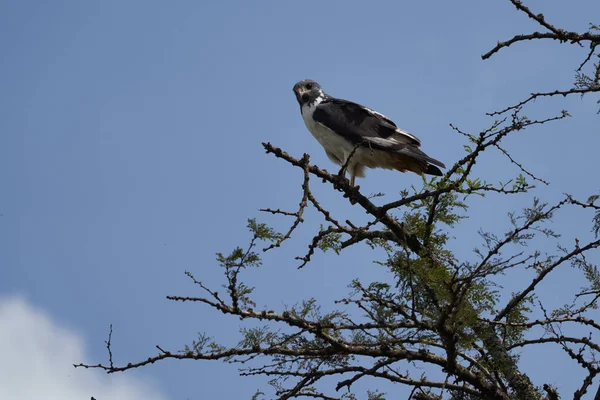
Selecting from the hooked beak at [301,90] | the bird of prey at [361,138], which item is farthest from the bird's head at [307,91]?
the bird of prey at [361,138]

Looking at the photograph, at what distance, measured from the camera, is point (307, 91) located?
782 cm

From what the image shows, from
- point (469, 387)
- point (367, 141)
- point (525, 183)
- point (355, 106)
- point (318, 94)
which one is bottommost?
point (469, 387)

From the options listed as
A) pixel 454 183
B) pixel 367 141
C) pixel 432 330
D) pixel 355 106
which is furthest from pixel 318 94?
pixel 432 330

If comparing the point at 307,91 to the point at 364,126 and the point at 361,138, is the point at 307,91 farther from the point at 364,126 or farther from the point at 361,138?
the point at 361,138

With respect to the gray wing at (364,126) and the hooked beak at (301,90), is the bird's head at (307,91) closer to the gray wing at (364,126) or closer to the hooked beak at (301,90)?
the hooked beak at (301,90)

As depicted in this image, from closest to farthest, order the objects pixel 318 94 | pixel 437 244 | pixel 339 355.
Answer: pixel 339 355, pixel 437 244, pixel 318 94

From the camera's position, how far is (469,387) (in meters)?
4.55

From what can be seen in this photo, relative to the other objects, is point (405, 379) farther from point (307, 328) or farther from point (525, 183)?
point (525, 183)

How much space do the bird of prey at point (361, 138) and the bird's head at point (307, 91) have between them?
160 millimetres

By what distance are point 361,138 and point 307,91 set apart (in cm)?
153

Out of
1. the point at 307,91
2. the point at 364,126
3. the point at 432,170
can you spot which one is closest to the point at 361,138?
the point at 364,126

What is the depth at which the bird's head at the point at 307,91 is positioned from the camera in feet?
25.1

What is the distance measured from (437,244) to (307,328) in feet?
4.42

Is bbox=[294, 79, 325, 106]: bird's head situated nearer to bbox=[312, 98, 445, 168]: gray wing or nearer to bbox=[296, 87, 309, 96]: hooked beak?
bbox=[296, 87, 309, 96]: hooked beak
